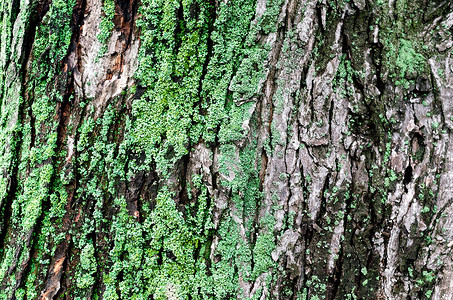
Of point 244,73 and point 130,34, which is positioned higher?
point 130,34

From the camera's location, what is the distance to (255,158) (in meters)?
1.25

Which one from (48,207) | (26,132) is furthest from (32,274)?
(26,132)

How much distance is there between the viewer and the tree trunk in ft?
3.96

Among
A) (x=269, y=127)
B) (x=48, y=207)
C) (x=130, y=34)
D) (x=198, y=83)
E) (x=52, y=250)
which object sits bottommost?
(x=52, y=250)

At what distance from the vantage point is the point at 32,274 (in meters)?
1.27

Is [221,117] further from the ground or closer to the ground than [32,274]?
further from the ground

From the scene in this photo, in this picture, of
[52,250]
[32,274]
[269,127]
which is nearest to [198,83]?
[269,127]

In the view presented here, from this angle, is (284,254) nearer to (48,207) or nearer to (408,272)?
(408,272)

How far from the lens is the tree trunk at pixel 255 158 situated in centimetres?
121

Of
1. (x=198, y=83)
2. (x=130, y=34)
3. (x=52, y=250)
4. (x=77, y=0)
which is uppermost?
(x=77, y=0)

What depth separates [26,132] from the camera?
1.31 metres

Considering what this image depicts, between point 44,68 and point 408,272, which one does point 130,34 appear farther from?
point 408,272

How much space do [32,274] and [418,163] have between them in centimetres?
164

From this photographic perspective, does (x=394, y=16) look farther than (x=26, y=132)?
No
